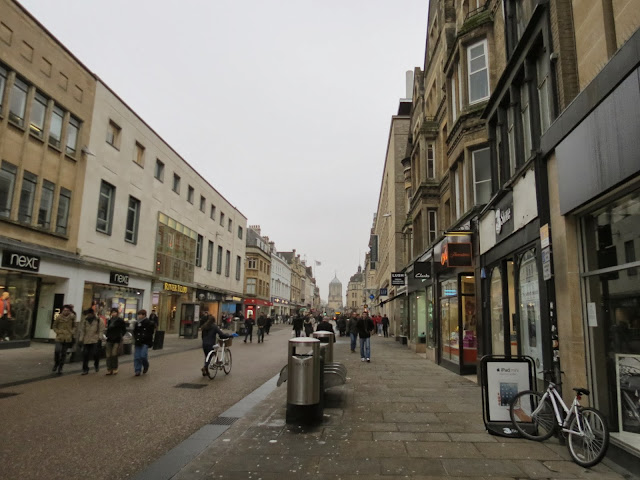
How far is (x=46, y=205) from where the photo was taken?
18188mm

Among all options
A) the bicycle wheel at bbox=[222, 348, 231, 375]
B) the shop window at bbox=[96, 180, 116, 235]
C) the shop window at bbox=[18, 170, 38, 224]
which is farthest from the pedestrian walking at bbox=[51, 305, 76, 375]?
the shop window at bbox=[96, 180, 116, 235]

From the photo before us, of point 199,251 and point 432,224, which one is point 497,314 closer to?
point 432,224

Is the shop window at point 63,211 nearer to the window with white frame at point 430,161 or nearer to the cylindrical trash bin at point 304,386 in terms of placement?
the cylindrical trash bin at point 304,386

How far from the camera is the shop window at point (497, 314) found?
1037 centimetres

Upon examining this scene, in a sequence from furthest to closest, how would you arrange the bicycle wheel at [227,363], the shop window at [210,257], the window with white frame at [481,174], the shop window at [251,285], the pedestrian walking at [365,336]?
the shop window at [251,285] < the shop window at [210,257] < the pedestrian walking at [365,336] < the window with white frame at [481,174] < the bicycle wheel at [227,363]

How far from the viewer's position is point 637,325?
16.9ft

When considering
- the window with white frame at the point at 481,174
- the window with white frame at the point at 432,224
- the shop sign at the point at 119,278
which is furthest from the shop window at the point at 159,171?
the window with white frame at the point at 481,174

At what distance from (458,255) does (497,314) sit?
Answer: 2245 millimetres

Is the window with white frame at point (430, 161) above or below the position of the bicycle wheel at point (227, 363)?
above

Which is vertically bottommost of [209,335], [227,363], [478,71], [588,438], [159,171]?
[227,363]

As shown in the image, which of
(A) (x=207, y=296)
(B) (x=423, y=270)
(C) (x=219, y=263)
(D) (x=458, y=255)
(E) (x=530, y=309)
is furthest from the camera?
(C) (x=219, y=263)

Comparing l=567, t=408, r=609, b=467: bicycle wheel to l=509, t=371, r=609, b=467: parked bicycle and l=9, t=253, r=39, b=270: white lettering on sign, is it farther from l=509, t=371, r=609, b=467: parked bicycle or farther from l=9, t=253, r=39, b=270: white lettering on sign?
l=9, t=253, r=39, b=270: white lettering on sign

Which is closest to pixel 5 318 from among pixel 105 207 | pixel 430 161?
pixel 105 207

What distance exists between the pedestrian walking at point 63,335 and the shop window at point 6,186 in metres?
6.56
